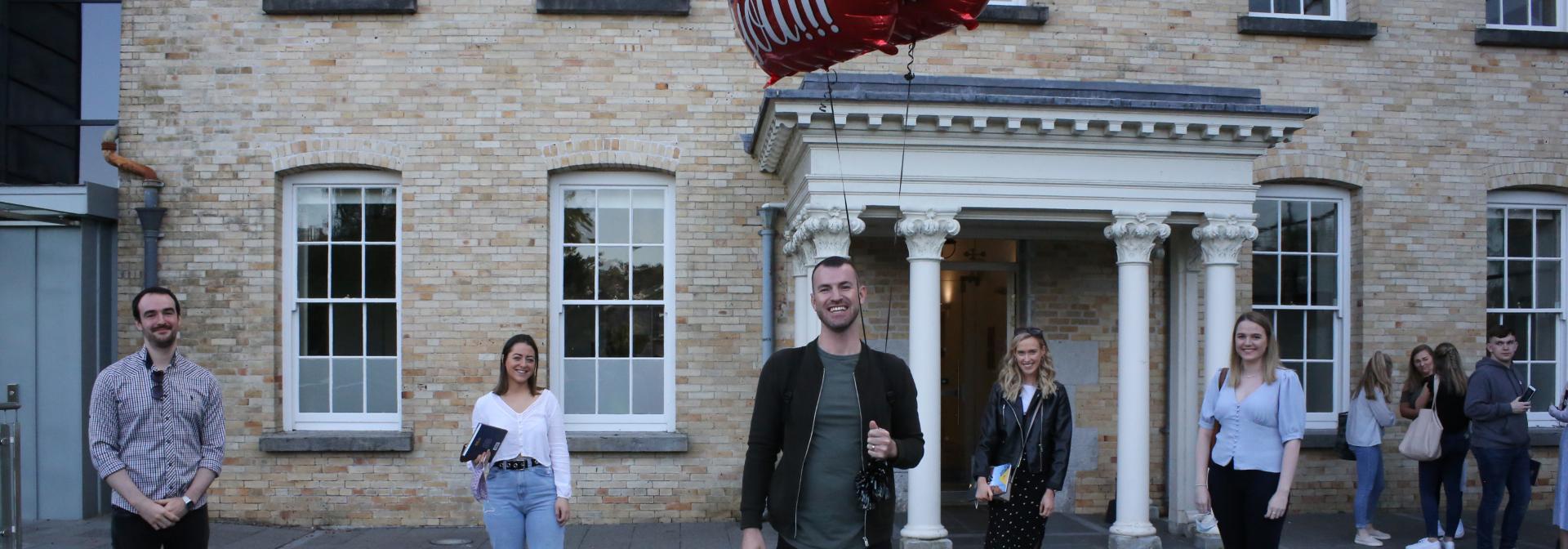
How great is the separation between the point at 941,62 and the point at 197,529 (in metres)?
7.08

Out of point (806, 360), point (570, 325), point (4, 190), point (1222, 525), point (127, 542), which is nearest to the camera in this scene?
point (806, 360)

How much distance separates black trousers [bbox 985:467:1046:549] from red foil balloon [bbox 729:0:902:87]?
2.64 meters

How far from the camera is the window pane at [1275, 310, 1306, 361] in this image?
1028cm

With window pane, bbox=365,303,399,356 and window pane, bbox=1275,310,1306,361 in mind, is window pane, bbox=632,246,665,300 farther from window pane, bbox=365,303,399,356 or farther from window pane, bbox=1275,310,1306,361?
window pane, bbox=1275,310,1306,361

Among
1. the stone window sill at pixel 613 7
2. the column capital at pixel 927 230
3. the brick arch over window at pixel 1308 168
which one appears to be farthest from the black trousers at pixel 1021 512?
the stone window sill at pixel 613 7

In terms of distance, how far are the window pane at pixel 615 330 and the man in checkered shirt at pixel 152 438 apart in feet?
16.3

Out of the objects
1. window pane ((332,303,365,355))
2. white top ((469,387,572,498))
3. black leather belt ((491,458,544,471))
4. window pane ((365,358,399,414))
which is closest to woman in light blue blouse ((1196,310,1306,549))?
white top ((469,387,572,498))

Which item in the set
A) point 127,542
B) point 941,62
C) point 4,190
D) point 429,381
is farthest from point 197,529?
point 941,62

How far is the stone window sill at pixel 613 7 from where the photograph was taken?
31.1ft

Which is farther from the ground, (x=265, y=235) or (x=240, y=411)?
(x=265, y=235)

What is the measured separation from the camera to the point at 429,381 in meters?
9.38

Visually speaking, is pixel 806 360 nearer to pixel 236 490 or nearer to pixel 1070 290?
pixel 1070 290

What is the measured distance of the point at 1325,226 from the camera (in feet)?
33.8

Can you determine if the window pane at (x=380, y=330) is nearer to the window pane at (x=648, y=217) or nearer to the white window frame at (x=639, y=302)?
the white window frame at (x=639, y=302)
